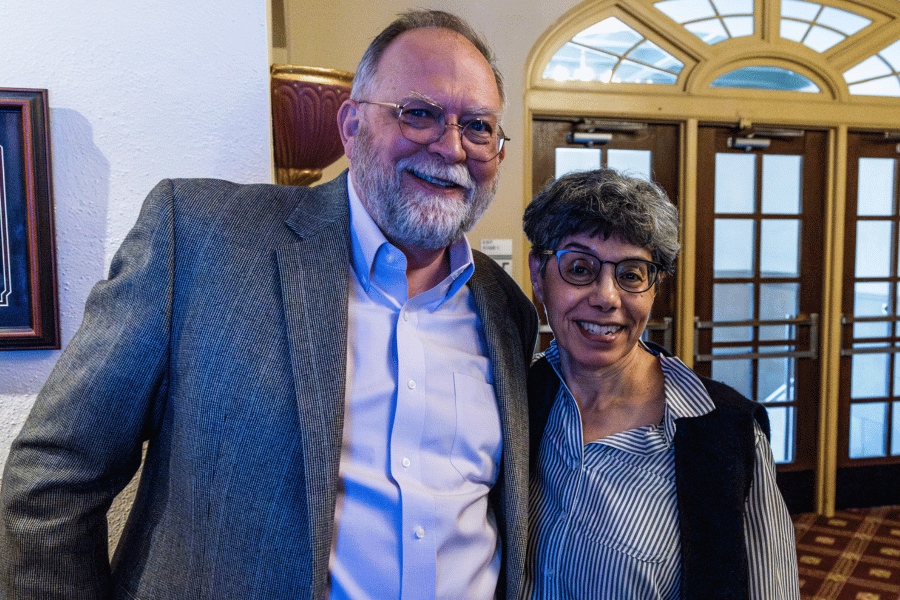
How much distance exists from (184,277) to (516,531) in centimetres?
72

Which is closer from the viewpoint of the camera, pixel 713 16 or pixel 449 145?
pixel 449 145

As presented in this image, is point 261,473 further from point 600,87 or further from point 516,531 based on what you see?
point 600,87

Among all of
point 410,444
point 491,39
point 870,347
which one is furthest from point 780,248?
point 410,444

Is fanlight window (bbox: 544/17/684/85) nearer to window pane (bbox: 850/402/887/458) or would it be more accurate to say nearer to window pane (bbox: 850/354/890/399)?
window pane (bbox: 850/354/890/399)

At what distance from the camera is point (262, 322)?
922mm

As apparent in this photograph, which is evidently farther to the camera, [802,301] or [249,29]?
[802,301]

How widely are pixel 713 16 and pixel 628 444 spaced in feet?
11.0

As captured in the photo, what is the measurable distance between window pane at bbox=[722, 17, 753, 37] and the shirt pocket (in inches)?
135

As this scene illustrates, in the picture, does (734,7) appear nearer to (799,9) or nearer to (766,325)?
(799,9)

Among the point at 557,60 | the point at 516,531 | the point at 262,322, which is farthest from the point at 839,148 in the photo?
the point at 262,322

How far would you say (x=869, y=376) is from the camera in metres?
4.04

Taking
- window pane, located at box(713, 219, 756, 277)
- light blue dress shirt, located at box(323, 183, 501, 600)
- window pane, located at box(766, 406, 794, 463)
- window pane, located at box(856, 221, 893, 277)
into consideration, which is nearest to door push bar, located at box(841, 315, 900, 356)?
window pane, located at box(856, 221, 893, 277)

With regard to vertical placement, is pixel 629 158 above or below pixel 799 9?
below

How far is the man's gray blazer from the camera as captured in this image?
86 centimetres
